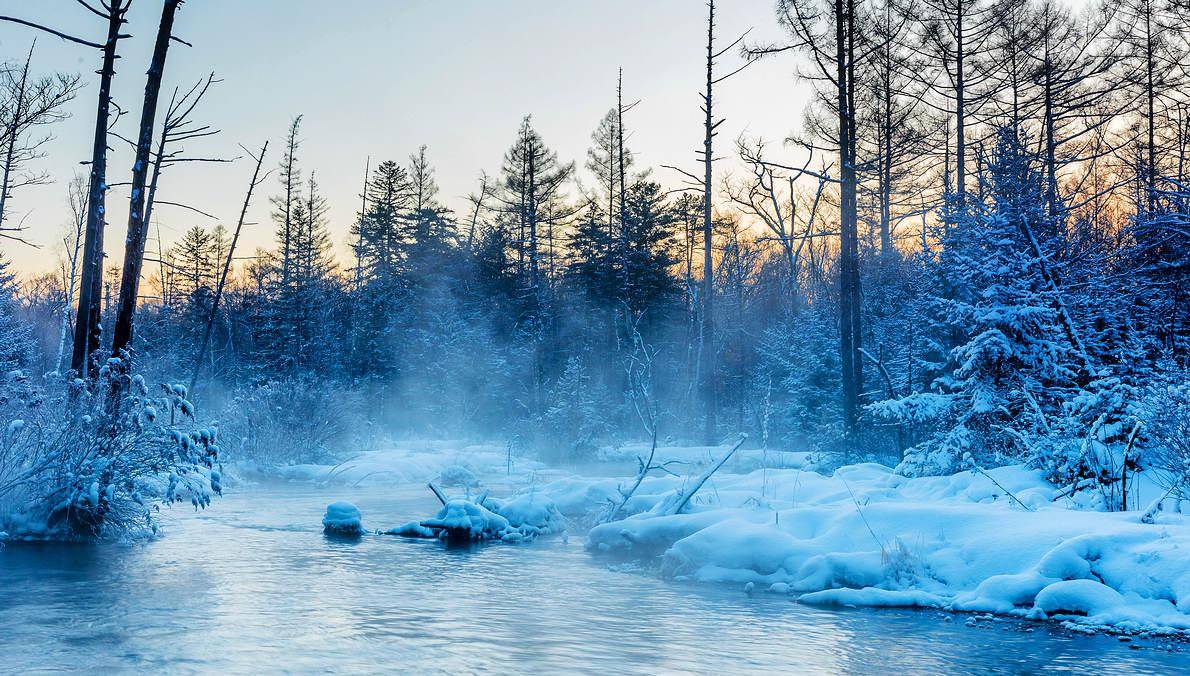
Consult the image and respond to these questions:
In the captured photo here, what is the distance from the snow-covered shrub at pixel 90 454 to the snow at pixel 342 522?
1.80 meters

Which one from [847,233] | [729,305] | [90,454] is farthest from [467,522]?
[729,305]

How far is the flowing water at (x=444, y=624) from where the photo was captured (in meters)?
5.48

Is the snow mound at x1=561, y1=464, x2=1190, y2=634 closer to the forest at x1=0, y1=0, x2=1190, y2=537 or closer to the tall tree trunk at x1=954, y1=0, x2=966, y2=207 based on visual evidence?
the forest at x1=0, y1=0, x2=1190, y2=537

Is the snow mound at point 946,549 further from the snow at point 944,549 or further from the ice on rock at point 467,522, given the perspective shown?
the ice on rock at point 467,522

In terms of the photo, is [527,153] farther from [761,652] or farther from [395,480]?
[761,652]

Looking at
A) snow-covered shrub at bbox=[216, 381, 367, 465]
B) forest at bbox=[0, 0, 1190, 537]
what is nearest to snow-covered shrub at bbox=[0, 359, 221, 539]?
forest at bbox=[0, 0, 1190, 537]

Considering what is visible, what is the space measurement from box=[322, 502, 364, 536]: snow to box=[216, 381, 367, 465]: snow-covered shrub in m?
9.73

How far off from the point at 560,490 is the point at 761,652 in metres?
8.14

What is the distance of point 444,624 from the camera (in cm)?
653

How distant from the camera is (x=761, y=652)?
19.2 ft

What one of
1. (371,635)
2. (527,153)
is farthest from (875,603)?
(527,153)

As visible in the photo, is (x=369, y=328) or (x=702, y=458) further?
(x=369, y=328)

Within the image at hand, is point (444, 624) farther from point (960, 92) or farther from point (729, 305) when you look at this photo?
point (729, 305)

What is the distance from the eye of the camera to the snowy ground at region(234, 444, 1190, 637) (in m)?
6.60
